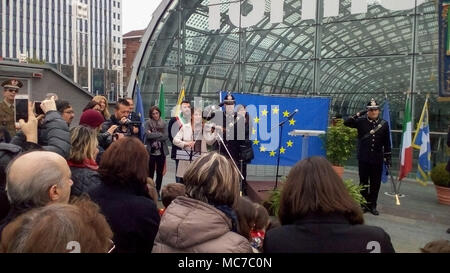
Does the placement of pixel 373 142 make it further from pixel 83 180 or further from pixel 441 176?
pixel 83 180

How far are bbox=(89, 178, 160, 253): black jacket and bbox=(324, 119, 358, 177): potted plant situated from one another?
5.95m

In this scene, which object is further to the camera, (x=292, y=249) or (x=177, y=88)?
(x=177, y=88)

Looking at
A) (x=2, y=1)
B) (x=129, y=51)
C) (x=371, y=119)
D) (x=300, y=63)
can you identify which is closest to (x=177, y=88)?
(x=300, y=63)

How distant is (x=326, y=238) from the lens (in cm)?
197

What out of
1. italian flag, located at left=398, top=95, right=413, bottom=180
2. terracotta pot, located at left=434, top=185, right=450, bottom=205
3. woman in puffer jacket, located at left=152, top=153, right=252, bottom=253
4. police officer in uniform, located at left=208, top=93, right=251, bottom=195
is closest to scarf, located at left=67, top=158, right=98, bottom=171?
woman in puffer jacket, located at left=152, top=153, right=252, bottom=253

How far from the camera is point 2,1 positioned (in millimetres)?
82812

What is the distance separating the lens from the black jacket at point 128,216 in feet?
8.44

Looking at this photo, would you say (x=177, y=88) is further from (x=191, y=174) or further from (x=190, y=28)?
(x=191, y=174)

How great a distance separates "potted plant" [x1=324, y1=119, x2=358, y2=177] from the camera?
8.05m

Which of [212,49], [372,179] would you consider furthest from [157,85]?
[372,179]

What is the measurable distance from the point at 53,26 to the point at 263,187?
98.9m

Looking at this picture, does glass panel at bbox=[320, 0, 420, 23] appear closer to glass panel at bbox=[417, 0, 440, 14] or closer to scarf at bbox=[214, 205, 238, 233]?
glass panel at bbox=[417, 0, 440, 14]

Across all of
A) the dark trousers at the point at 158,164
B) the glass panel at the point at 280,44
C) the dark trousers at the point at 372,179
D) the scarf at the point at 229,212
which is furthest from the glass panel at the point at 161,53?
the scarf at the point at 229,212

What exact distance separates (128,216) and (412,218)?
5378 millimetres
